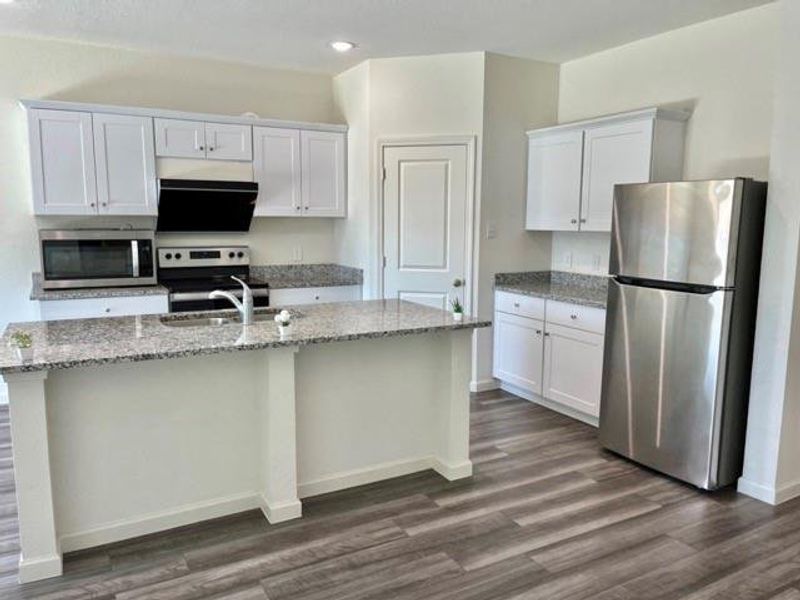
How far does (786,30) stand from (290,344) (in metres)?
2.79

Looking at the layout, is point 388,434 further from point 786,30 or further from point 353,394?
point 786,30

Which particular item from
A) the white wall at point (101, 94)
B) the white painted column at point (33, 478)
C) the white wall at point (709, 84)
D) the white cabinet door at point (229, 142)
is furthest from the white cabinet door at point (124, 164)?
the white wall at point (709, 84)

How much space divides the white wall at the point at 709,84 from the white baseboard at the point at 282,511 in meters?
2.97

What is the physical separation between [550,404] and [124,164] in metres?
3.63

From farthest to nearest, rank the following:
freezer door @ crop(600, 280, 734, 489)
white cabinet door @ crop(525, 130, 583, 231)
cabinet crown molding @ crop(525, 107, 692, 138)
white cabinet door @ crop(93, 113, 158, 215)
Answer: white cabinet door @ crop(525, 130, 583, 231) → white cabinet door @ crop(93, 113, 158, 215) → cabinet crown molding @ crop(525, 107, 692, 138) → freezer door @ crop(600, 280, 734, 489)

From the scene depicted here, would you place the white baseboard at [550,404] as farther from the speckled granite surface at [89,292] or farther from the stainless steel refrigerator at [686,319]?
the speckled granite surface at [89,292]

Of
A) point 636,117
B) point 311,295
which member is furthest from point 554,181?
point 311,295

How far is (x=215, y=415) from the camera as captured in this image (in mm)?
2777

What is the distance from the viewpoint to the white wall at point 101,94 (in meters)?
4.30

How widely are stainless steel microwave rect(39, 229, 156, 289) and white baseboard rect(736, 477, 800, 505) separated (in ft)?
13.4

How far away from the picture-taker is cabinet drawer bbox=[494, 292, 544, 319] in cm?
443

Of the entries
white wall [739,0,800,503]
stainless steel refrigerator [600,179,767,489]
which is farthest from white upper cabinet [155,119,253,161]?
white wall [739,0,800,503]

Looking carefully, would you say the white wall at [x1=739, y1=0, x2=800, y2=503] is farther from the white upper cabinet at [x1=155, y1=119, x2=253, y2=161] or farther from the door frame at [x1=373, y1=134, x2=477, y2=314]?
the white upper cabinet at [x1=155, y1=119, x2=253, y2=161]

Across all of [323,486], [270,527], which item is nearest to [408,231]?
[323,486]
